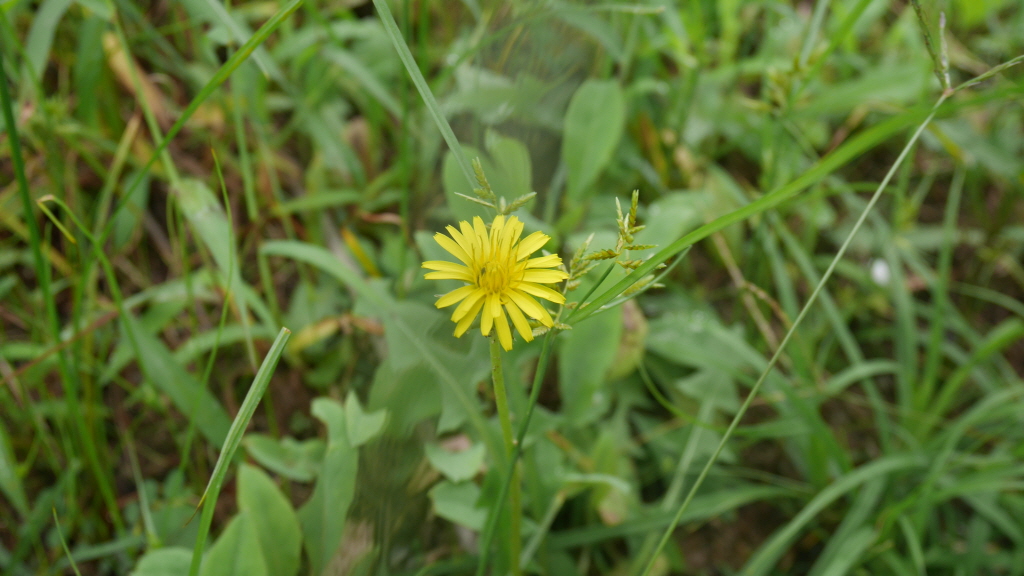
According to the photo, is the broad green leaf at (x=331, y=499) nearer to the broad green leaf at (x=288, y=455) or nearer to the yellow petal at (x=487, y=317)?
the broad green leaf at (x=288, y=455)

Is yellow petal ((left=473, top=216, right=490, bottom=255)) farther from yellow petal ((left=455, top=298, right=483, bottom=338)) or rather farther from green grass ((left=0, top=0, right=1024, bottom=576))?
green grass ((left=0, top=0, right=1024, bottom=576))

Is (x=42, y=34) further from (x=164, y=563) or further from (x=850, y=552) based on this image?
(x=850, y=552)

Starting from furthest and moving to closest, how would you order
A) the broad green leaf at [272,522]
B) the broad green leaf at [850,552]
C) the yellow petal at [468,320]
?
the broad green leaf at [850,552]
the broad green leaf at [272,522]
the yellow petal at [468,320]

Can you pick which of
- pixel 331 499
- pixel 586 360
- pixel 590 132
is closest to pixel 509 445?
pixel 331 499

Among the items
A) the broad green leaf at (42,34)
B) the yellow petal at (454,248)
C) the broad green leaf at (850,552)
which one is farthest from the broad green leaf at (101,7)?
the broad green leaf at (850,552)

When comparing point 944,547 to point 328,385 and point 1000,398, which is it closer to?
point 1000,398
